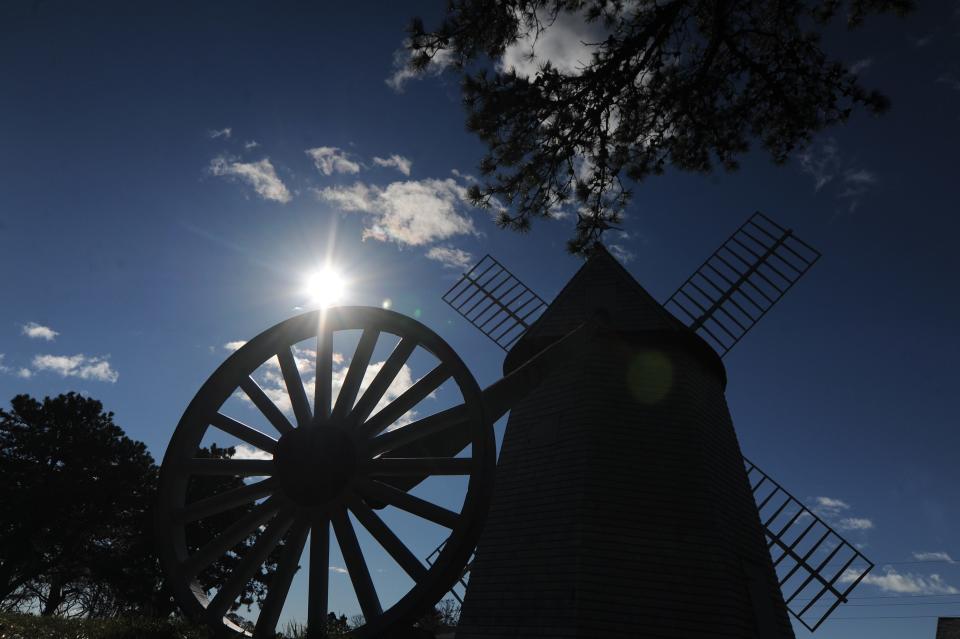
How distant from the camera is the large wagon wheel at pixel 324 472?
4902mm

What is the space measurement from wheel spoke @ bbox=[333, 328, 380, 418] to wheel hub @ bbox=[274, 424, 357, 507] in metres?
0.28

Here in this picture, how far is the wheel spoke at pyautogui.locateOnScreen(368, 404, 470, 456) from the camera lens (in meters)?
5.31

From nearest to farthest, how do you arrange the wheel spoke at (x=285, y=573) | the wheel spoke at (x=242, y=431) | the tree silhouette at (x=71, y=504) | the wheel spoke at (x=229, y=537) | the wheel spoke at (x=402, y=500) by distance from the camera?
the wheel spoke at (x=402, y=500), the wheel spoke at (x=285, y=573), the wheel spoke at (x=229, y=537), the wheel spoke at (x=242, y=431), the tree silhouette at (x=71, y=504)

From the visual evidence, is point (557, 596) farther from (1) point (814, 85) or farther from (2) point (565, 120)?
(1) point (814, 85)

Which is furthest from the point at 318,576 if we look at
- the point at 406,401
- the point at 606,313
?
the point at 606,313

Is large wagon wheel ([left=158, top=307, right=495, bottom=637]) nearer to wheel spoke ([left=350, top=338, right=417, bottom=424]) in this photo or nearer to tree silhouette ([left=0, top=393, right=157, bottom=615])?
wheel spoke ([left=350, top=338, right=417, bottom=424])

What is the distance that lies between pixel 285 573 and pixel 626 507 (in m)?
5.11

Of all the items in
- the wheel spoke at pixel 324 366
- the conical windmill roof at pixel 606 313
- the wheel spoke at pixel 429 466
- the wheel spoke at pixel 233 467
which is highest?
the conical windmill roof at pixel 606 313

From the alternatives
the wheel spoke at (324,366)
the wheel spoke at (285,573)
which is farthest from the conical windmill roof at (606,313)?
the wheel spoke at (285,573)

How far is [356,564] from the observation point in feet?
16.5

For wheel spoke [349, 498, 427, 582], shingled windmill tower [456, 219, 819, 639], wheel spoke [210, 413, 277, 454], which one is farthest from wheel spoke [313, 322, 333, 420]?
shingled windmill tower [456, 219, 819, 639]

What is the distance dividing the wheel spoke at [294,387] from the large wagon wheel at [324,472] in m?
0.01

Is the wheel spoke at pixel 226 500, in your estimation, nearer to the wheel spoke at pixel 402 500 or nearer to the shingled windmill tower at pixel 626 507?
the wheel spoke at pixel 402 500

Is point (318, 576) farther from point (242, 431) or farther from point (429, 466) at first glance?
point (242, 431)
